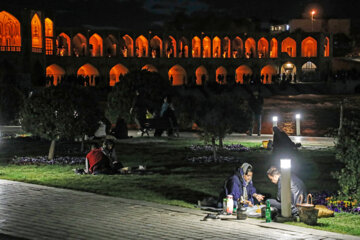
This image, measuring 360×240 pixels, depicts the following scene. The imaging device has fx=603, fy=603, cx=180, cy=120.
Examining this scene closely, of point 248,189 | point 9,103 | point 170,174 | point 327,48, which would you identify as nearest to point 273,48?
point 327,48

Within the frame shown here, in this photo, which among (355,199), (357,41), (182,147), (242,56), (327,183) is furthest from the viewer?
(357,41)

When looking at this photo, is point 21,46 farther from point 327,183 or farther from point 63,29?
point 327,183

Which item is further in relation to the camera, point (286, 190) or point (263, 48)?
point (263, 48)

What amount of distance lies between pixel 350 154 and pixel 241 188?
1321mm

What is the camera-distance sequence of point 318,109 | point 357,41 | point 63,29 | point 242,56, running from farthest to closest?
point 357,41
point 242,56
point 63,29
point 318,109

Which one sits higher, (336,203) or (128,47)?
(128,47)

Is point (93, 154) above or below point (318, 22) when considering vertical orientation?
below

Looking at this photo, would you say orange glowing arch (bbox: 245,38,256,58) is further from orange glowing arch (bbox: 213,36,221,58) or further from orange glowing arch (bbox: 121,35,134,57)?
orange glowing arch (bbox: 121,35,134,57)

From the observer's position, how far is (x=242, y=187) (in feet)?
22.4

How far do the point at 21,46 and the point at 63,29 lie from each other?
693 cm

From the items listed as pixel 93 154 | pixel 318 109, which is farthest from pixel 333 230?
pixel 318 109

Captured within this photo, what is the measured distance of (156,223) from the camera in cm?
607

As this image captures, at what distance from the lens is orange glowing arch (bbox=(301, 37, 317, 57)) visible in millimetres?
49844

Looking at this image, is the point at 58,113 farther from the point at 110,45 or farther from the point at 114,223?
the point at 110,45
